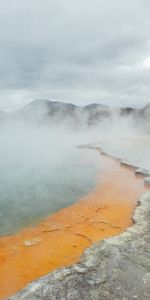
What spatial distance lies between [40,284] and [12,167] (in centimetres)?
1063

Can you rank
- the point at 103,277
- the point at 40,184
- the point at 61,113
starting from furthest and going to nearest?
the point at 61,113 → the point at 40,184 → the point at 103,277

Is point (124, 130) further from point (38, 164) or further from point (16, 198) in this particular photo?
point (16, 198)

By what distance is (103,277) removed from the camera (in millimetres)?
3627

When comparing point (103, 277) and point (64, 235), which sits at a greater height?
point (103, 277)

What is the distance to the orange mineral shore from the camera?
4.50 meters

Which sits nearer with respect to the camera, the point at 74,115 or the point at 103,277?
the point at 103,277

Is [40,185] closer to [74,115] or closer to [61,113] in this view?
[74,115]

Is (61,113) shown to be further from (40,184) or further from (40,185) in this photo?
(40,185)

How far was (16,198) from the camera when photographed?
8.58m

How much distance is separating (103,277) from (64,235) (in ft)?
6.84

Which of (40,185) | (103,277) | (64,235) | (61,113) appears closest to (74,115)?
(61,113)

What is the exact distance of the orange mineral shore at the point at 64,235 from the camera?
177 inches

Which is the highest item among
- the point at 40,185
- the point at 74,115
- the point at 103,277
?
the point at 74,115

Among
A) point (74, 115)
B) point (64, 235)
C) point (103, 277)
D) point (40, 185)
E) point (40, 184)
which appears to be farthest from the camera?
point (74, 115)
